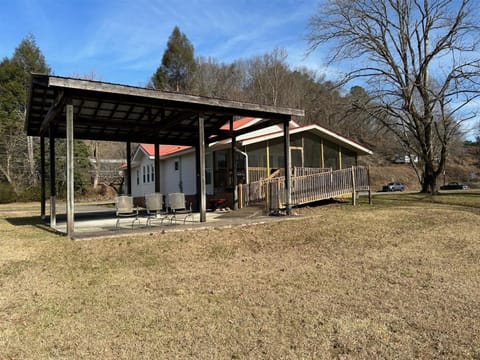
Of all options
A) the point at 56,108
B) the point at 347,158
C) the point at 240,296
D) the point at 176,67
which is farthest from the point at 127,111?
the point at 176,67

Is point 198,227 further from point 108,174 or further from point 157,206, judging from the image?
point 108,174

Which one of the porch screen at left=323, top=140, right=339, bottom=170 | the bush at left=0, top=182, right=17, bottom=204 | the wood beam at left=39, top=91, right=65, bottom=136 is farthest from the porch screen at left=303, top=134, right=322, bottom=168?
the bush at left=0, top=182, right=17, bottom=204

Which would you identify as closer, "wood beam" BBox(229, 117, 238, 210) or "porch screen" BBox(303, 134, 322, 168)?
"wood beam" BBox(229, 117, 238, 210)

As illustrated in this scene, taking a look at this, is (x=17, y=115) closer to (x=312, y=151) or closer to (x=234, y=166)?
(x=234, y=166)

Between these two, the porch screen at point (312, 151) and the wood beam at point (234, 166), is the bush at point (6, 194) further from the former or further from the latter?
the porch screen at point (312, 151)

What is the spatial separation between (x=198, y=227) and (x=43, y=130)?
778 cm

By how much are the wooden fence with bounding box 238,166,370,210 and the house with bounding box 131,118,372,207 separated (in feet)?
4.45

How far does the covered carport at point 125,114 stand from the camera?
8586 mm

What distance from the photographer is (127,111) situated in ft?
43.7

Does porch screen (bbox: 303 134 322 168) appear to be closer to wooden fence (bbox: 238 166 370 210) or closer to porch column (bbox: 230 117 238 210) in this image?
wooden fence (bbox: 238 166 370 210)

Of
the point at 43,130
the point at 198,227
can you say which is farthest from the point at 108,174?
the point at 198,227

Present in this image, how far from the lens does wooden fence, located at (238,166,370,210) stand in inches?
511

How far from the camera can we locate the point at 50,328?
3.87m

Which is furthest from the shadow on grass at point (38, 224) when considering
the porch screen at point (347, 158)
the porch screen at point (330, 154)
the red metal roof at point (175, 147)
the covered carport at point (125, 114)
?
the porch screen at point (347, 158)
